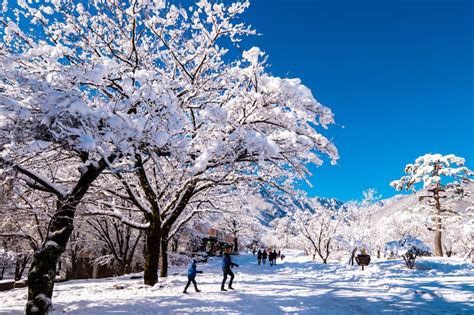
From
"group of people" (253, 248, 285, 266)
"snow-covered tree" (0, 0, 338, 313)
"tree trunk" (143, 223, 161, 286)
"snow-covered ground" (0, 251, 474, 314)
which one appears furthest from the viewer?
"group of people" (253, 248, 285, 266)

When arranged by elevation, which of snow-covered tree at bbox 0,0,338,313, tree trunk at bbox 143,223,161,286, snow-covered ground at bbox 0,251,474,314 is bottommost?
snow-covered ground at bbox 0,251,474,314

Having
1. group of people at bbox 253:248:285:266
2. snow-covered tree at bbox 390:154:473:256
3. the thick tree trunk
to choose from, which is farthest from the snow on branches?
the thick tree trunk

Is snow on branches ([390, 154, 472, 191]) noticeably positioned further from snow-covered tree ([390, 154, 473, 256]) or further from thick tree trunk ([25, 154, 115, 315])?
thick tree trunk ([25, 154, 115, 315])

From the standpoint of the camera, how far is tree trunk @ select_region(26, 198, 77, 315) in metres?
7.39

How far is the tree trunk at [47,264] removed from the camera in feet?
24.2

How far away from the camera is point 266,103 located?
374 inches

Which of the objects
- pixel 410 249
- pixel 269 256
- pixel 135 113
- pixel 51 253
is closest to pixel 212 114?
pixel 135 113

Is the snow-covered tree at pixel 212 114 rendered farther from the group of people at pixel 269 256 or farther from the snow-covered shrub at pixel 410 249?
the group of people at pixel 269 256

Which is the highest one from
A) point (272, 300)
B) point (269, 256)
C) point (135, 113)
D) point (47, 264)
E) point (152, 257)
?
point (135, 113)

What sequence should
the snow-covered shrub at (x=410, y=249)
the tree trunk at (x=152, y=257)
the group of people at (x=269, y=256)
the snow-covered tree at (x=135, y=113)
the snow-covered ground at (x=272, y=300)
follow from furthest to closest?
the group of people at (x=269, y=256), the snow-covered shrub at (x=410, y=249), the tree trunk at (x=152, y=257), the snow-covered ground at (x=272, y=300), the snow-covered tree at (x=135, y=113)

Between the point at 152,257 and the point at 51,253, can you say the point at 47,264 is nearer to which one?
the point at 51,253

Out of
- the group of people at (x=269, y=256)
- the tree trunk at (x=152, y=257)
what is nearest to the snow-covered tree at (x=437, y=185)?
the group of people at (x=269, y=256)

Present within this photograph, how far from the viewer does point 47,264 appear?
769cm

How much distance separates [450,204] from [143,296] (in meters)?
30.5
